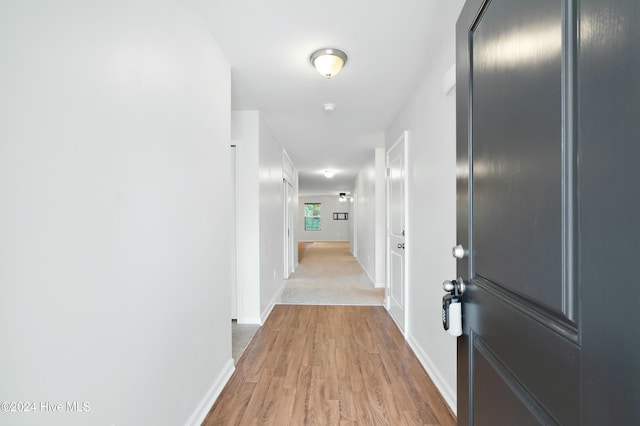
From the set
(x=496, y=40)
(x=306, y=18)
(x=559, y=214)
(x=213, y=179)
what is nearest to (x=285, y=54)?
(x=306, y=18)

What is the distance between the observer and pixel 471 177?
95 cm

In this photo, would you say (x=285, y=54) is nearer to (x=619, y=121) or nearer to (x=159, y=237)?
(x=159, y=237)

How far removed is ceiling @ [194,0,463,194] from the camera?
1721 mm

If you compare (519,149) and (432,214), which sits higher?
(519,149)

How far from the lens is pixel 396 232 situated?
11.2 feet

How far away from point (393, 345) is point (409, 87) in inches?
93.6

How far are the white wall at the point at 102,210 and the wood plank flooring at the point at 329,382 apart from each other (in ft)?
1.24

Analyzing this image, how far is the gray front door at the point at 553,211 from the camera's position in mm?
431

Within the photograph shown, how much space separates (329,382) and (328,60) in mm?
2290

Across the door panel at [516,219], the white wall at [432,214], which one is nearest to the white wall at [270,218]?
the white wall at [432,214]

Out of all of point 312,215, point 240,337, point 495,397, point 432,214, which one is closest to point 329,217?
point 312,215

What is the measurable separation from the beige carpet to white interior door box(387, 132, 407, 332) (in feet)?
2.44

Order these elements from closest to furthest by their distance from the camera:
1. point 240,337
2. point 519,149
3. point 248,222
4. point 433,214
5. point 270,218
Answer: point 519,149
point 433,214
point 240,337
point 248,222
point 270,218

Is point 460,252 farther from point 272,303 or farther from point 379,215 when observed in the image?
point 379,215
